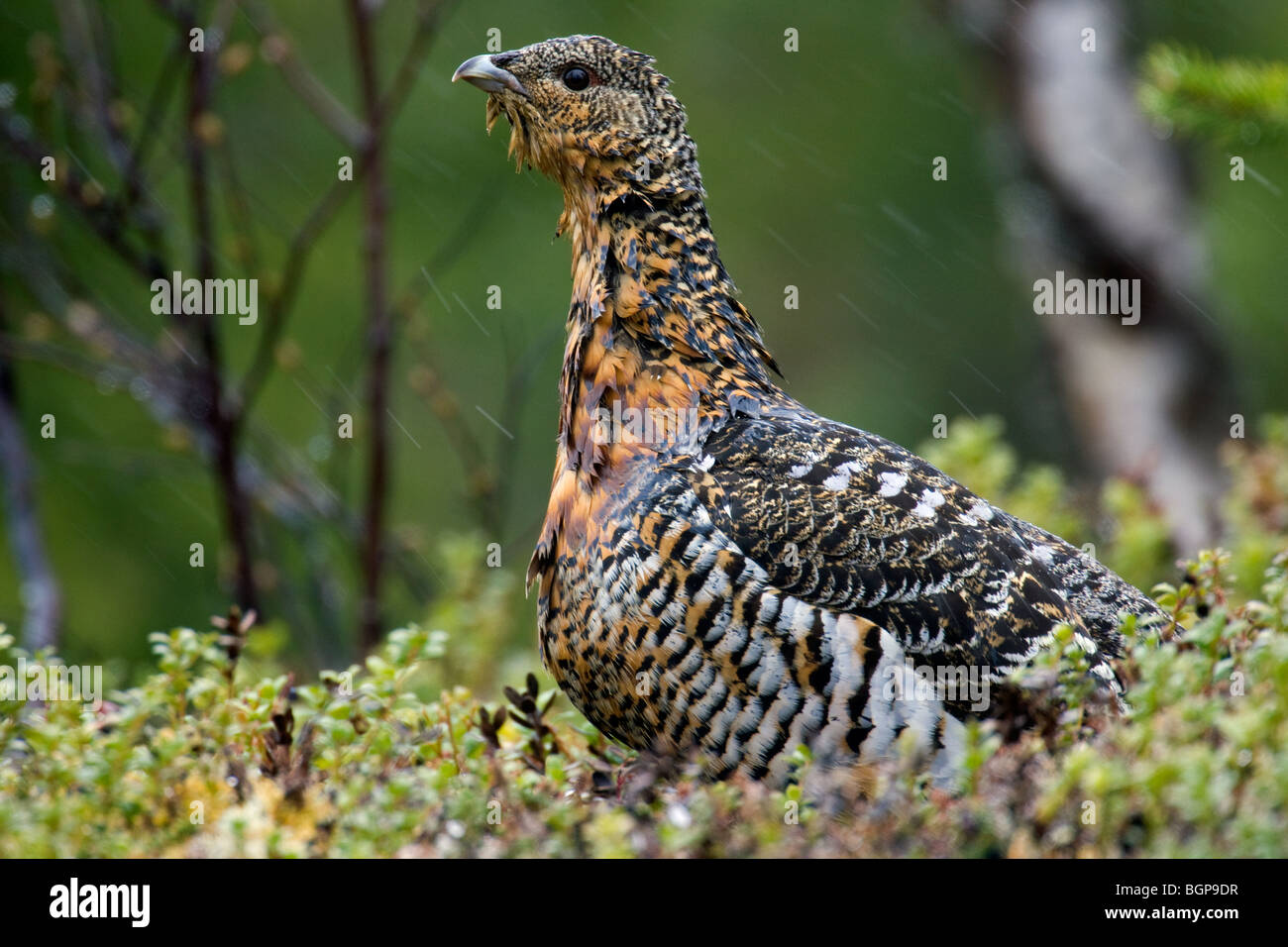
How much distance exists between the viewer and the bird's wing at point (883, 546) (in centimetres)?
411

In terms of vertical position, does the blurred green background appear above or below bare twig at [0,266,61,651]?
above

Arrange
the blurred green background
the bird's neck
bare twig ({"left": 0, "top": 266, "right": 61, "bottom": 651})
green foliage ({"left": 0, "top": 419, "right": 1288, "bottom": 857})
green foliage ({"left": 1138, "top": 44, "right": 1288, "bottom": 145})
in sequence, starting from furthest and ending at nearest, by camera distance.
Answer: the blurred green background, bare twig ({"left": 0, "top": 266, "right": 61, "bottom": 651}), green foliage ({"left": 1138, "top": 44, "right": 1288, "bottom": 145}), the bird's neck, green foliage ({"left": 0, "top": 419, "right": 1288, "bottom": 857})

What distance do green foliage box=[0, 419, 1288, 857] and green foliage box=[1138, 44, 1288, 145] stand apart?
69.7 inches

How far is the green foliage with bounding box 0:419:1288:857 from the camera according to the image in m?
2.89


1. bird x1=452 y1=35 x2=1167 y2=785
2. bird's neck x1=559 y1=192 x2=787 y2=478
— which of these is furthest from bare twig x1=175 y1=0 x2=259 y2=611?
bird's neck x1=559 y1=192 x2=787 y2=478

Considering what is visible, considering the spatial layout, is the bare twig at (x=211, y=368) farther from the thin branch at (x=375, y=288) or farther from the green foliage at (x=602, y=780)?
the green foliage at (x=602, y=780)

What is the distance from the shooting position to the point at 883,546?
4.23 meters

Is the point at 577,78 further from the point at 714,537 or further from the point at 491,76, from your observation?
the point at 714,537

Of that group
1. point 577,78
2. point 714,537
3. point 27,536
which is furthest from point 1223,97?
point 27,536

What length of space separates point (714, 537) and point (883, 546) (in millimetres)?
571

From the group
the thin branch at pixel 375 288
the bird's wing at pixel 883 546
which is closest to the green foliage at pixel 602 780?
the bird's wing at pixel 883 546

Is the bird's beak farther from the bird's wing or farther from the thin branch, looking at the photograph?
the thin branch

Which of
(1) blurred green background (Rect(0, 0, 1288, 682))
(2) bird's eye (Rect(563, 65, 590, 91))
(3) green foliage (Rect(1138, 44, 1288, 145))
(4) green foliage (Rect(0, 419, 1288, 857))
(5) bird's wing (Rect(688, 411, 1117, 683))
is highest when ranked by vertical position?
(1) blurred green background (Rect(0, 0, 1288, 682))
